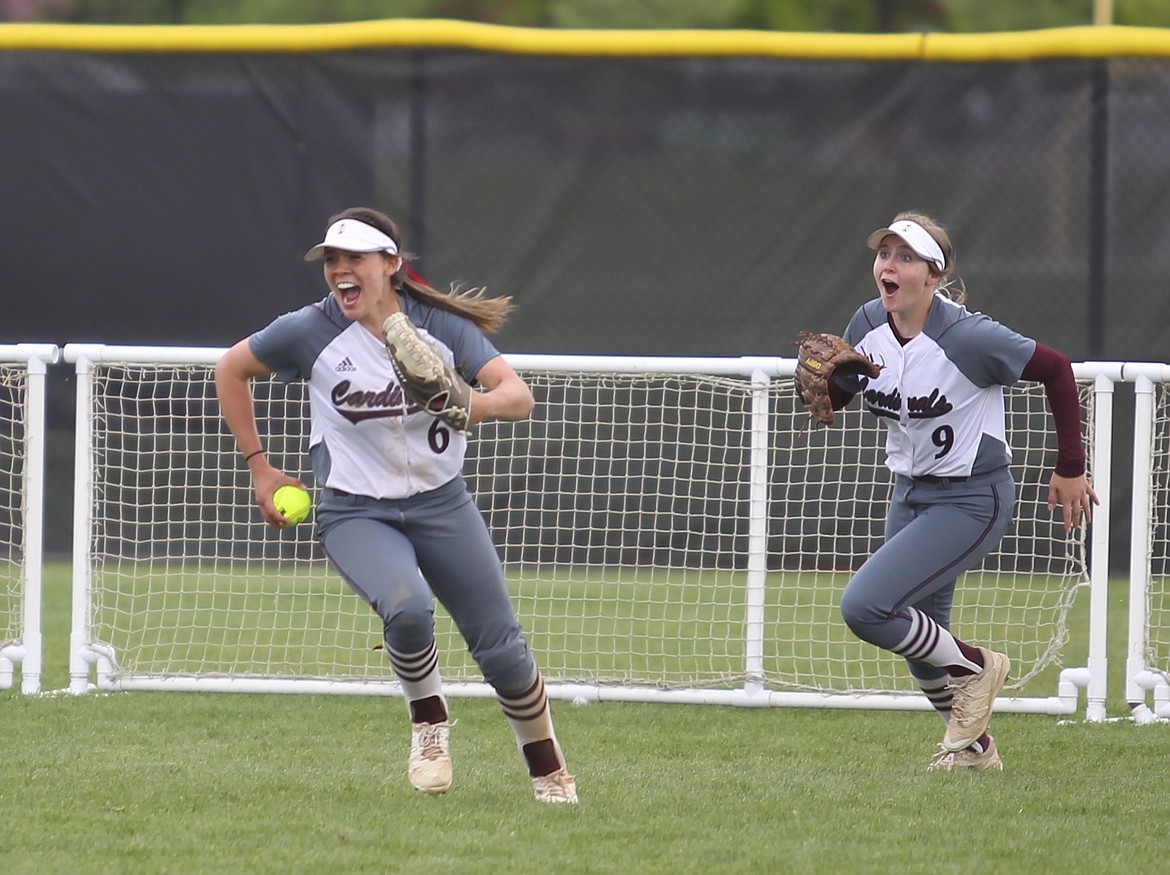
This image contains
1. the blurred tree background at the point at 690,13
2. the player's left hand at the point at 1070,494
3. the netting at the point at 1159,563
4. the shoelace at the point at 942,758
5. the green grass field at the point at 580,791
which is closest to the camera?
the green grass field at the point at 580,791

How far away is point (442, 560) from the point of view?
4.50m

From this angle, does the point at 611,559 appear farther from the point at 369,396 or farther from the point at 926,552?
the point at 369,396

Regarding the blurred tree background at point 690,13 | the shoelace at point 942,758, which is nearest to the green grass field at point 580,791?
the shoelace at point 942,758

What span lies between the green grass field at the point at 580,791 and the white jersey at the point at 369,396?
957 mm

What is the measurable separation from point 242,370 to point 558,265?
17.4 ft

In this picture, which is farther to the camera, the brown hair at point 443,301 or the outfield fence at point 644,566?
the outfield fence at point 644,566

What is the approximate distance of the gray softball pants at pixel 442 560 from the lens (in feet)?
14.6

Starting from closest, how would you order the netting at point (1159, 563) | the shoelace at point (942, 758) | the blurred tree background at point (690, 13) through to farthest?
the shoelace at point (942, 758)
the netting at point (1159, 563)
the blurred tree background at point (690, 13)

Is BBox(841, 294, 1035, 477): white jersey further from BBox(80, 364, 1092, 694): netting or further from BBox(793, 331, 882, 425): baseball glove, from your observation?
BBox(80, 364, 1092, 694): netting

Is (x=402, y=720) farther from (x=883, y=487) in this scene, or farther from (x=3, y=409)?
(x=3, y=409)

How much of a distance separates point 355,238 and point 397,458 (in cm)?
62

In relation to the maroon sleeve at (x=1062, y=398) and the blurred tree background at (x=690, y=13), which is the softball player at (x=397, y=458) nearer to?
the maroon sleeve at (x=1062, y=398)

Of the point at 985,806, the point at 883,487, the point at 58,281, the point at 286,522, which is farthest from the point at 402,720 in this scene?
the point at 58,281

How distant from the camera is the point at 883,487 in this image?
880 cm
